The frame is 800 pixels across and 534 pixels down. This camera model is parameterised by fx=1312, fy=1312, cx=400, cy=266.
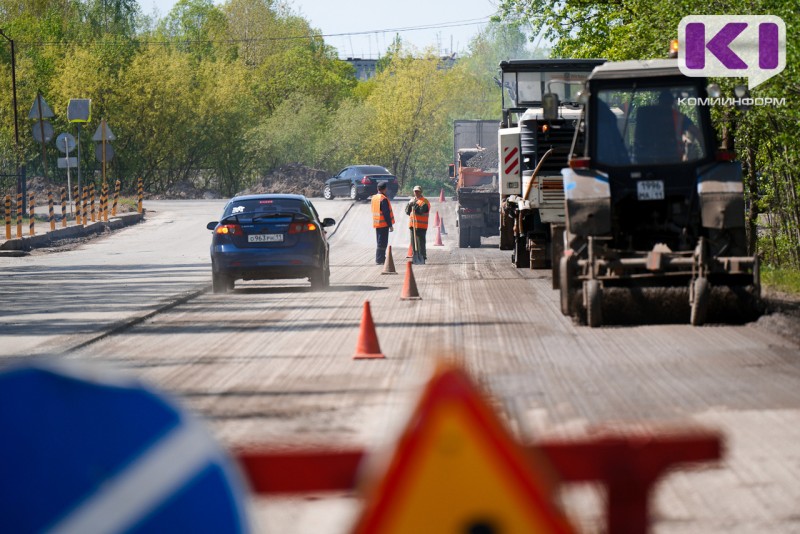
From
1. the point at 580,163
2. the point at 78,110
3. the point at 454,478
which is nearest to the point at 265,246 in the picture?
the point at 580,163

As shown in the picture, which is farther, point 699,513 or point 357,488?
point 699,513

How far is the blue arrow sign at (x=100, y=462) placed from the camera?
2008mm

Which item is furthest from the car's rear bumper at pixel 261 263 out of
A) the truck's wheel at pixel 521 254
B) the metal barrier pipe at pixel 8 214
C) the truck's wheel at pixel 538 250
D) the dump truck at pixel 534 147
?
the metal barrier pipe at pixel 8 214

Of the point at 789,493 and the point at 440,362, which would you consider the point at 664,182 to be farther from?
the point at 440,362

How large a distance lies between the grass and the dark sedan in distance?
3481cm

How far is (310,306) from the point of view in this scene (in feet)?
58.6

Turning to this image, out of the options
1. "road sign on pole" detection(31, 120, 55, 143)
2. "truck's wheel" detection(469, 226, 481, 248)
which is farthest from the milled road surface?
"road sign on pole" detection(31, 120, 55, 143)

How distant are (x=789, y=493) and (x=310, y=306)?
38.8 feet

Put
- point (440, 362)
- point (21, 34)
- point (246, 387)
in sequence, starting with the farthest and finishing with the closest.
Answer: point (21, 34), point (246, 387), point (440, 362)

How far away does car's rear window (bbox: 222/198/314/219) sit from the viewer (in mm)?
20812

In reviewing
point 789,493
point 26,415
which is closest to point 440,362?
point 26,415

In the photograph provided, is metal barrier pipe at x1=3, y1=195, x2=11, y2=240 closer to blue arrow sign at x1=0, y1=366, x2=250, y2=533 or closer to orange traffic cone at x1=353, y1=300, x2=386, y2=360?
orange traffic cone at x1=353, y1=300, x2=386, y2=360

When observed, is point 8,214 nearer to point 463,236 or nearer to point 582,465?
point 463,236

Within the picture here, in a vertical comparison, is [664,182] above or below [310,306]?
above
